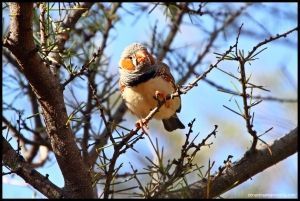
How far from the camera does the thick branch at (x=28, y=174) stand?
5.42ft

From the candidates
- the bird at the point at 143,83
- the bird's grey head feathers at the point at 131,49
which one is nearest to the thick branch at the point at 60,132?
the bird at the point at 143,83

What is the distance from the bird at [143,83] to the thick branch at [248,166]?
56 cm

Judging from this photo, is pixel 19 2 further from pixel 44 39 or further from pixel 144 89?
pixel 144 89

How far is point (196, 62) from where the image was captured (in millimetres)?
3139

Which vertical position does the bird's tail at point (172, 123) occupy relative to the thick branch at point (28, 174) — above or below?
above

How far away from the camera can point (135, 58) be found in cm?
257

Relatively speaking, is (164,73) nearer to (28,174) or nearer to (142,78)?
(142,78)

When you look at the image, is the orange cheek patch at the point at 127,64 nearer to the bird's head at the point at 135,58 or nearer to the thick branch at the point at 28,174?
the bird's head at the point at 135,58

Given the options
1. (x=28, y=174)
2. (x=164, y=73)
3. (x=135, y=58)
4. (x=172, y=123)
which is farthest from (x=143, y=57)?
(x=28, y=174)

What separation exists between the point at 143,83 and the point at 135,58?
21cm

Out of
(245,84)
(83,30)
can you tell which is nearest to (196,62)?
(83,30)

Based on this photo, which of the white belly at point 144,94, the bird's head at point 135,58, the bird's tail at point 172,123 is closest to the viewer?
the white belly at point 144,94

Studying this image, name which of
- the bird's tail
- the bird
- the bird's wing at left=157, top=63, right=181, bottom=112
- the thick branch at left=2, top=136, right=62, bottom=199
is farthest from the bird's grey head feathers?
the thick branch at left=2, top=136, right=62, bottom=199

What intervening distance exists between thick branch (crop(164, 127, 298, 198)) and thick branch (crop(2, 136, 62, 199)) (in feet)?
1.31
